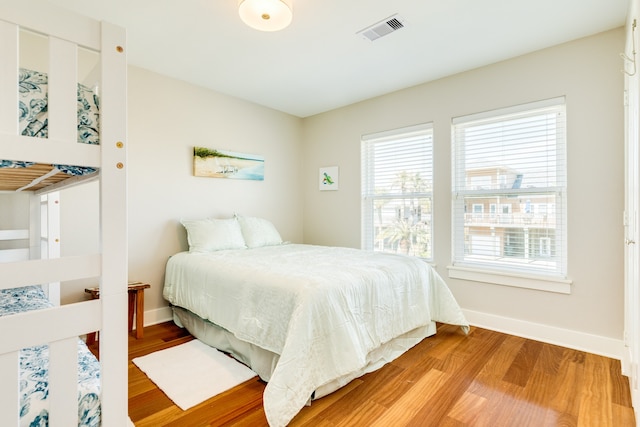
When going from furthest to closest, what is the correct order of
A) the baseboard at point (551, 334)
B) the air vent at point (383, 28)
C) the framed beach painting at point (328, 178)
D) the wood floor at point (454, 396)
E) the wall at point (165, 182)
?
the framed beach painting at point (328, 178) < the wall at point (165, 182) < the baseboard at point (551, 334) < the air vent at point (383, 28) < the wood floor at point (454, 396)

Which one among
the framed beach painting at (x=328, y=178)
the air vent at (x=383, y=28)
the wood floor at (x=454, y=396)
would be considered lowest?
the wood floor at (x=454, y=396)

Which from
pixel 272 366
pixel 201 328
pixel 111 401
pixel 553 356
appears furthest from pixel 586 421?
pixel 201 328

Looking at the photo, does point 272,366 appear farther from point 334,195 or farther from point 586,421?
point 334,195

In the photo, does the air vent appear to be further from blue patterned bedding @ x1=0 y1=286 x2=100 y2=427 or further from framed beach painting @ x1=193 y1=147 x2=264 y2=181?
blue patterned bedding @ x1=0 y1=286 x2=100 y2=427

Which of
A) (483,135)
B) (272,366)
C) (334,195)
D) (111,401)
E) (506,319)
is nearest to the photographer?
(111,401)

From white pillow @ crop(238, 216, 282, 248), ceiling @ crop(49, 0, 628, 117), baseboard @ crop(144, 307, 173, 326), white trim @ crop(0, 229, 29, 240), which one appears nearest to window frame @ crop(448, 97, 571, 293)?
ceiling @ crop(49, 0, 628, 117)

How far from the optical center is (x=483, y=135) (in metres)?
3.08

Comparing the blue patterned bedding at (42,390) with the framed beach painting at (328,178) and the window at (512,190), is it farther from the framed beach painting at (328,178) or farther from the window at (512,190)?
the framed beach painting at (328,178)

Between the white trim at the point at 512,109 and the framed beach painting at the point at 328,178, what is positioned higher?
the white trim at the point at 512,109

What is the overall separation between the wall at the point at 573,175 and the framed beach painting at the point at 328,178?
1.12 m

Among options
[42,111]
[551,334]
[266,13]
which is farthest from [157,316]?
[551,334]

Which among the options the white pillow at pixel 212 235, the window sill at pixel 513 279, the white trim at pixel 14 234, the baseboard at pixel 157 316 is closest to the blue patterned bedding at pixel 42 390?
the white trim at pixel 14 234

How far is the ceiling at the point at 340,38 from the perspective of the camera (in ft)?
7.05

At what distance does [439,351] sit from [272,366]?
1351 millimetres
